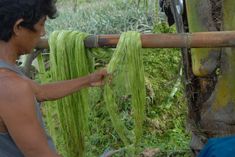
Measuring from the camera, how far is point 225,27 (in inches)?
79.9

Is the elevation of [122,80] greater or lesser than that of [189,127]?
greater

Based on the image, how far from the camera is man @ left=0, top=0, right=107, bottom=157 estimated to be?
1386 mm

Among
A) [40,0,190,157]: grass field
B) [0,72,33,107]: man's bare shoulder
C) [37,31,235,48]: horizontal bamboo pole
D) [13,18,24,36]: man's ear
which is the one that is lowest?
[40,0,190,157]: grass field

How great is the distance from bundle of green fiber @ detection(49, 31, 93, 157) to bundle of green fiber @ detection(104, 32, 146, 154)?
201 millimetres

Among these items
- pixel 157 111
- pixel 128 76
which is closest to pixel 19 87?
pixel 128 76

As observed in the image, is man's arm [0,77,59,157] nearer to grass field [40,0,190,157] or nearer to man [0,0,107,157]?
man [0,0,107,157]

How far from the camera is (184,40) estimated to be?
5.85ft

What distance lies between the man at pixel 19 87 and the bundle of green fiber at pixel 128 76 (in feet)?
1.32

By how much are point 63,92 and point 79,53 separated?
0.22 meters

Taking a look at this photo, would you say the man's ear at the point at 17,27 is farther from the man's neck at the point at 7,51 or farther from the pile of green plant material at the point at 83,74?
the pile of green plant material at the point at 83,74

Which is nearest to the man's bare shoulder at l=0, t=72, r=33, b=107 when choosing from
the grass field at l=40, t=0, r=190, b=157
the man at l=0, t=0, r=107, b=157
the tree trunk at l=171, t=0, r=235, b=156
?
the man at l=0, t=0, r=107, b=157

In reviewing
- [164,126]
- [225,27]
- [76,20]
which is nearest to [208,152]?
[225,27]

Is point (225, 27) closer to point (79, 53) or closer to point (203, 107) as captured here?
point (203, 107)

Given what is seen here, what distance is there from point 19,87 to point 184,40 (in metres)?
0.72
